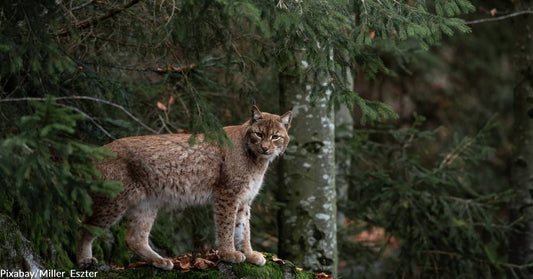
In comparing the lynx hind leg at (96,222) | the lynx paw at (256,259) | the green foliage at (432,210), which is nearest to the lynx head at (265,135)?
the lynx paw at (256,259)

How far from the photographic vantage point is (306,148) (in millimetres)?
7629

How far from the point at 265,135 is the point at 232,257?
1199 millimetres

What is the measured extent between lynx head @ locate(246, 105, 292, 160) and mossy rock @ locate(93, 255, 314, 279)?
42.4 inches

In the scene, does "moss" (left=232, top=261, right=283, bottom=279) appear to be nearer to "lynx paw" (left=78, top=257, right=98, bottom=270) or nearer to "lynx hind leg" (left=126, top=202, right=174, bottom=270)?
"lynx hind leg" (left=126, top=202, right=174, bottom=270)

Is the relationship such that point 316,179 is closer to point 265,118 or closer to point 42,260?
point 265,118

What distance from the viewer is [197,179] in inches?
243

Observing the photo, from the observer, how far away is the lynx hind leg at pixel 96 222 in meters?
5.70

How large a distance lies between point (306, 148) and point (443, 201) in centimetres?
336

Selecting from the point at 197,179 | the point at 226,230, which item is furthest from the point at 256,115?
the point at 226,230

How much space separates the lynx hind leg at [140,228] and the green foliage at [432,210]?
4.54 m

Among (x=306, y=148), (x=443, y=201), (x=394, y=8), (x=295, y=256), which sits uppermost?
(x=394, y=8)

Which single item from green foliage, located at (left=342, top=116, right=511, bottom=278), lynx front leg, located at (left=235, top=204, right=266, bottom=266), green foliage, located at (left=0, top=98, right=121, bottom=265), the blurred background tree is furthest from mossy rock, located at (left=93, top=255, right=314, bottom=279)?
green foliage, located at (left=342, top=116, right=511, bottom=278)

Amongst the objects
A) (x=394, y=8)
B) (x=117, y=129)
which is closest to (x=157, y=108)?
(x=117, y=129)

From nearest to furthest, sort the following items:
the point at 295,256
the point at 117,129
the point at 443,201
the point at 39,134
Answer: the point at 39,134
the point at 117,129
the point at 295,256
the point at 443,201
